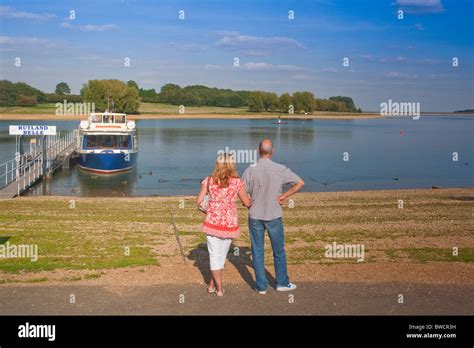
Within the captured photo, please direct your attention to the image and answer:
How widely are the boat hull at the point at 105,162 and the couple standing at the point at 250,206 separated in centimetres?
3777

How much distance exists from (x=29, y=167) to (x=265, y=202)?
31566 millimetres

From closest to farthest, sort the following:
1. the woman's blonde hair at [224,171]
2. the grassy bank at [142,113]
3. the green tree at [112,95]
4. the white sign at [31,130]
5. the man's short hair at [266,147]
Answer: the woman's blonde hair at [224,171] < the man's short hair at [266,147] < the white sign at [31,130] < the green tree at [112,95] < the grassy bank at [142,113]

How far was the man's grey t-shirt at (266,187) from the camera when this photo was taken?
7.91 m

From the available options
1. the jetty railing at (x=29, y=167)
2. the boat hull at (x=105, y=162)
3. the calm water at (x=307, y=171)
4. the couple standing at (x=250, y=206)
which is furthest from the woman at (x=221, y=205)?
the boat hull at (x=105, y=162)

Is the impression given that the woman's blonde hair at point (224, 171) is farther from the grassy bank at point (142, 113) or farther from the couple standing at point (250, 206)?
the grassy bank at point (142, 113)

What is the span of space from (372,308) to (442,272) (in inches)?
90.2

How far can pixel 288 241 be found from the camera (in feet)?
40.6

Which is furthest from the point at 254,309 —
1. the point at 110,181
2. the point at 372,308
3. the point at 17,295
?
the point at 110,181

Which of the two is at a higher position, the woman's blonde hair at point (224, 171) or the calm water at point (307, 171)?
the woman's blonde hair at point (224, 171)

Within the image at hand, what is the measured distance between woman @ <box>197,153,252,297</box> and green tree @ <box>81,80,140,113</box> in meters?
130

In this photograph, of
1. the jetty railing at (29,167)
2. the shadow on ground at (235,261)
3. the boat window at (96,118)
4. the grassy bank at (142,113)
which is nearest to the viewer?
the shadow on ground at (235,261)

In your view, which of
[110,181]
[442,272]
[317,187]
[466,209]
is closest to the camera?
[442,272]

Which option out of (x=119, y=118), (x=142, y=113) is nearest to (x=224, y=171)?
(x=119, y=118)

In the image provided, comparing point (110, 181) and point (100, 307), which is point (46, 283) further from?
point (110, 181)
